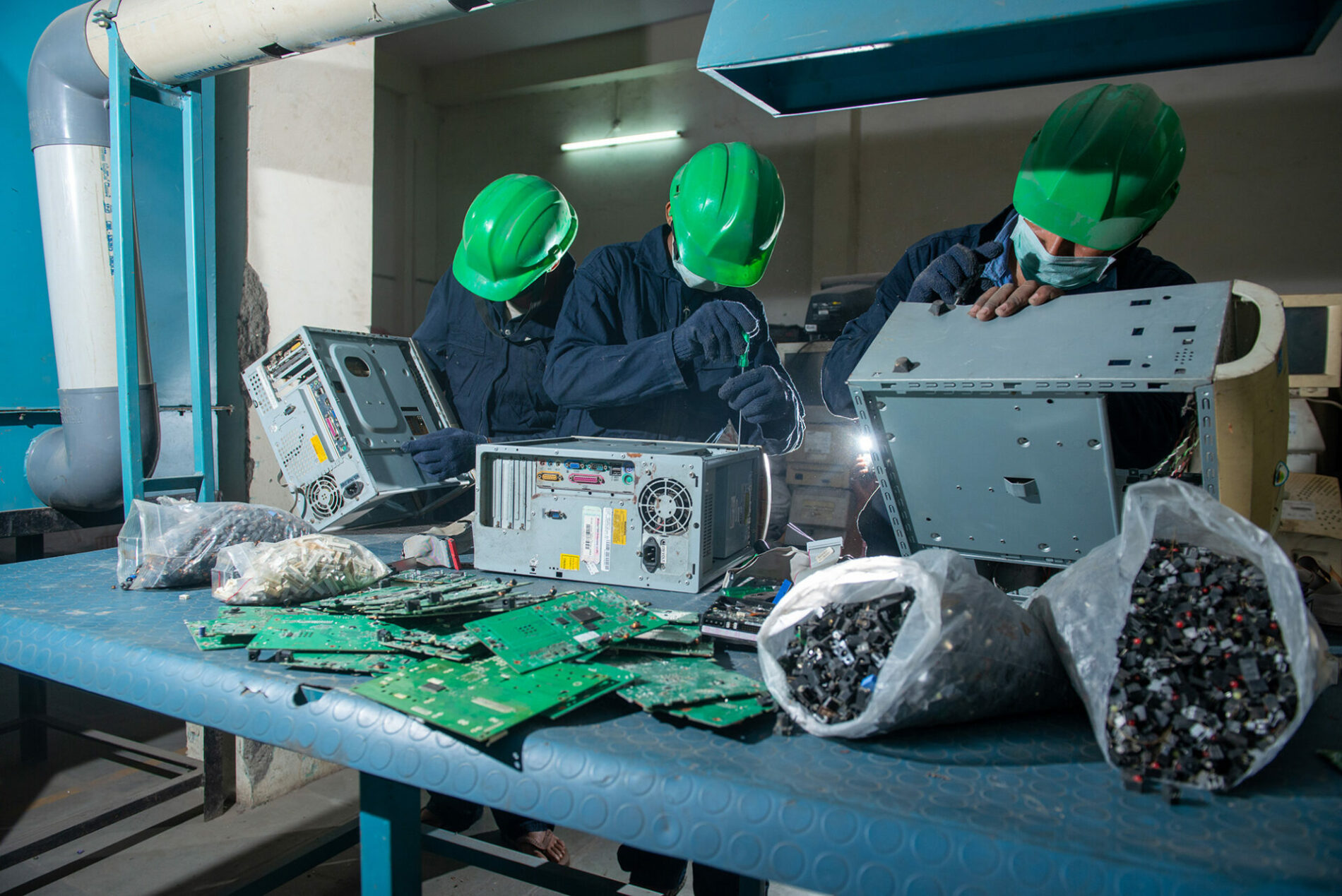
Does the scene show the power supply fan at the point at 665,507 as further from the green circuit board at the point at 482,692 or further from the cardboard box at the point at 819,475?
the cardboard box at the point at 819,475

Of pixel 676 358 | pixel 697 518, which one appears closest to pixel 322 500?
pixel 676 358

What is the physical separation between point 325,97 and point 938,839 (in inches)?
135

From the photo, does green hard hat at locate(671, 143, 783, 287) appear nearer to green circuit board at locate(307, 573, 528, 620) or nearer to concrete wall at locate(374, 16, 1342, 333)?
green circuit board at locate(307, 573, 528, 620)

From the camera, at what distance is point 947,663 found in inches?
31.0

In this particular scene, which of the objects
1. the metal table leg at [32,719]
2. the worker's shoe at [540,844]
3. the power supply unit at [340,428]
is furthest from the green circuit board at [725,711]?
the metal table leg at [32,719]

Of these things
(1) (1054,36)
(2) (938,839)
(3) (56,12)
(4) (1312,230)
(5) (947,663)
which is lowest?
(2) (938,839)

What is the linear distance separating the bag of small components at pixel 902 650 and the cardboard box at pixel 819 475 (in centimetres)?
327

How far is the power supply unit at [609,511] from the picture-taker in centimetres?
141

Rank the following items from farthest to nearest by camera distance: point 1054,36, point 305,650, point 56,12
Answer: point 56,12 → point 1054,36 → point 305,650

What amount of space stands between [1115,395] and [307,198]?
3.07m

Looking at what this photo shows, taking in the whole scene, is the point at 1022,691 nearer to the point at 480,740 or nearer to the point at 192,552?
the point at 480,740

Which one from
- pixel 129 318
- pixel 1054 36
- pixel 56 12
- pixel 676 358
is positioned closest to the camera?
pixel 1054 36

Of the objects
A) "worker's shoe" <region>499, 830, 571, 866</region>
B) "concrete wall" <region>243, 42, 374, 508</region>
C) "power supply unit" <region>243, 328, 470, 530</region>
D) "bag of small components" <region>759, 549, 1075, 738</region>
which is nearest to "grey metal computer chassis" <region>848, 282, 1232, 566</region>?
"bag of small components" <region>759, 549, 1075, 738</region>

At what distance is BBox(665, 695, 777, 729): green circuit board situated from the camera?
87cm
